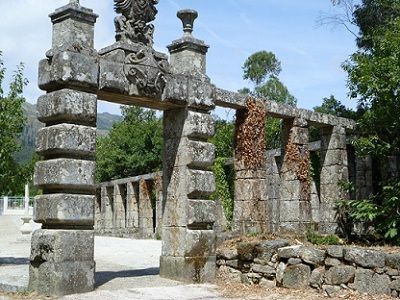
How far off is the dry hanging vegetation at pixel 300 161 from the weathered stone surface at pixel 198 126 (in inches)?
172

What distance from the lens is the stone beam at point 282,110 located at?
1197cm

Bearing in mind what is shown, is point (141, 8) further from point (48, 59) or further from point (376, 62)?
point (376, 62)

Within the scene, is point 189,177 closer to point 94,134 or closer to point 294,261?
point 94,134

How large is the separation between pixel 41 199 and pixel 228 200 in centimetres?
1470

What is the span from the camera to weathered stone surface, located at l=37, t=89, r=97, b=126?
8133 millimetres

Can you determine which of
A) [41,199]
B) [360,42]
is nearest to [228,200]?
[360,42]

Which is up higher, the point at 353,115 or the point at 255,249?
the point at 353,115

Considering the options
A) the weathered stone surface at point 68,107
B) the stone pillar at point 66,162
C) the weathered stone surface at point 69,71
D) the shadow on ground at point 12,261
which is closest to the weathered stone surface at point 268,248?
the stone pillar at point 66,162

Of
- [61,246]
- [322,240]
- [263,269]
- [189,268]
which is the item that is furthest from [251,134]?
[61,246]

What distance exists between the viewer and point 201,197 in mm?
9875

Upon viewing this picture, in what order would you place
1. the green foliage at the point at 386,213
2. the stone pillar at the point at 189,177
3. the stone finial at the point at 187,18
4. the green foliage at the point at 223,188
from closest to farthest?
the stone pillar at the point at 189,177 → the stone finial at the point at 187,18 → the green foliage at the point at 386,213 → the green foliage at the point at 223,188

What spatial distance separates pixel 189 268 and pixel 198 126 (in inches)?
97.0

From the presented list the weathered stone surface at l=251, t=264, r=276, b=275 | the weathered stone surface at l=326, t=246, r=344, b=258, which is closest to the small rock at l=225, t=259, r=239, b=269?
the weathered stone surface at l=251, t=264, r=276, b=275

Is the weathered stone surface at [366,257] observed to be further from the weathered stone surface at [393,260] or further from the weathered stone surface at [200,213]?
the weathered stone surface at [200,213]
